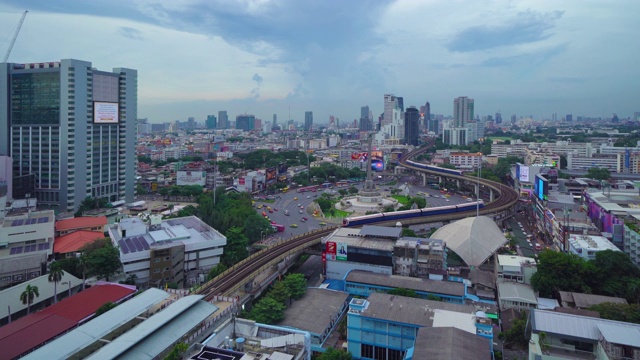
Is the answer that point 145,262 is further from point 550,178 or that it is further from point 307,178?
point 307,178

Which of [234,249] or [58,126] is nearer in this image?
[234,249]

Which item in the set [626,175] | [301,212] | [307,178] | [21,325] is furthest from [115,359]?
[626,175]

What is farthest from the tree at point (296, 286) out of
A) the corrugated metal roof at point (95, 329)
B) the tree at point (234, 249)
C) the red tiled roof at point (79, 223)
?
the red tiled roof at point (79, 223)

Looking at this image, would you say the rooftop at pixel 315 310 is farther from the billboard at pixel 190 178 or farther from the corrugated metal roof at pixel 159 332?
the billboard at pixel 190 178

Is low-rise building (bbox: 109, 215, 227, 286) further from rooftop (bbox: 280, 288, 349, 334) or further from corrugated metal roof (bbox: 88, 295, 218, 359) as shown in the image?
corrugated metal roof (bbox: 88, 295, 218, 359)

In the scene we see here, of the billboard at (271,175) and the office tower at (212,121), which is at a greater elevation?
the office tower at (212,121)

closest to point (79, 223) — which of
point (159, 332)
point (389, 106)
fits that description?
point (159, 332)

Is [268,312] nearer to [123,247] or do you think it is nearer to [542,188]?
[123,247]
